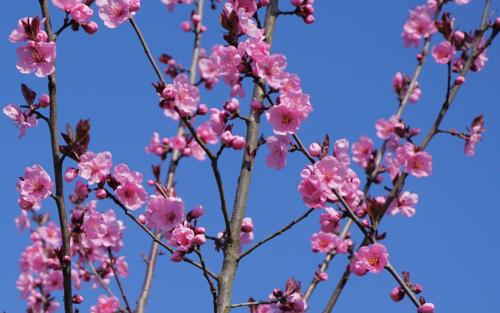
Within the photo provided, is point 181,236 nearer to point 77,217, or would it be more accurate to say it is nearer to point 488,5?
point 77,217

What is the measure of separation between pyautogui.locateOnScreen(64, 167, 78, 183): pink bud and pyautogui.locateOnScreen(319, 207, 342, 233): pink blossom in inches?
57.3

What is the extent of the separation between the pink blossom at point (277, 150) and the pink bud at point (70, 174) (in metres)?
1.08

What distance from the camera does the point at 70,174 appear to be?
3.07 meters

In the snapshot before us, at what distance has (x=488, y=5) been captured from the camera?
15.1ft

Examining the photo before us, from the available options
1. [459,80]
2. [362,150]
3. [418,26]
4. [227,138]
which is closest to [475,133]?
[459,80]

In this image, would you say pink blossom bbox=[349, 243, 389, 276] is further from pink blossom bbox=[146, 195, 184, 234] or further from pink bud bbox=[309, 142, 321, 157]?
pink blossom bbox=[146, 195, 184, 234]

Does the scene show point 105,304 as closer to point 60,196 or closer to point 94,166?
point 94,166

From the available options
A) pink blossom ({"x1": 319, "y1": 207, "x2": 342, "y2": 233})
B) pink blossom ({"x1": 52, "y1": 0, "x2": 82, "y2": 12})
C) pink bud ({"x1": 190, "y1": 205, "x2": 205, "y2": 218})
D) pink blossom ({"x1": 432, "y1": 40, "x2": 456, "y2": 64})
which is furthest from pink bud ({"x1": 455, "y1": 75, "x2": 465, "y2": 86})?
pink blossom ({"x1": 52, "y1": 0, "x2": 82, "y2": 12})

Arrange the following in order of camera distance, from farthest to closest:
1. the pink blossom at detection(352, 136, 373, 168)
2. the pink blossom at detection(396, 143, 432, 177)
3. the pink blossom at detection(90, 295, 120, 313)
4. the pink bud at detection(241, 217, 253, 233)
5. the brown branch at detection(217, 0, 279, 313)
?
the pink blossom at detection(352, 136, 373, 168), the pink blossom at detection(90, 295, 120, 313), the pink blossom at detection(396, 143, 432, 177), the pink bud at detection(241, 217, 253, 233), the brown branch at detection(217, 0, 279, 313)

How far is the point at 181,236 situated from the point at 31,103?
1066mm

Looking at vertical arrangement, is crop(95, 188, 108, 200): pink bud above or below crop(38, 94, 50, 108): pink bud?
below

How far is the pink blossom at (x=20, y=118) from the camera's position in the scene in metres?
3.11

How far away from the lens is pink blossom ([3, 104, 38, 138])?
311 cm

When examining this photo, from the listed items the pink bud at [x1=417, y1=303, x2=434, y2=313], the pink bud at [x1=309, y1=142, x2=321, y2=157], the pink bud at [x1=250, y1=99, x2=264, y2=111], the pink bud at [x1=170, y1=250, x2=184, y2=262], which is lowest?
the pink bud at [x1=417, y1=303, x2=434, y2=313]
